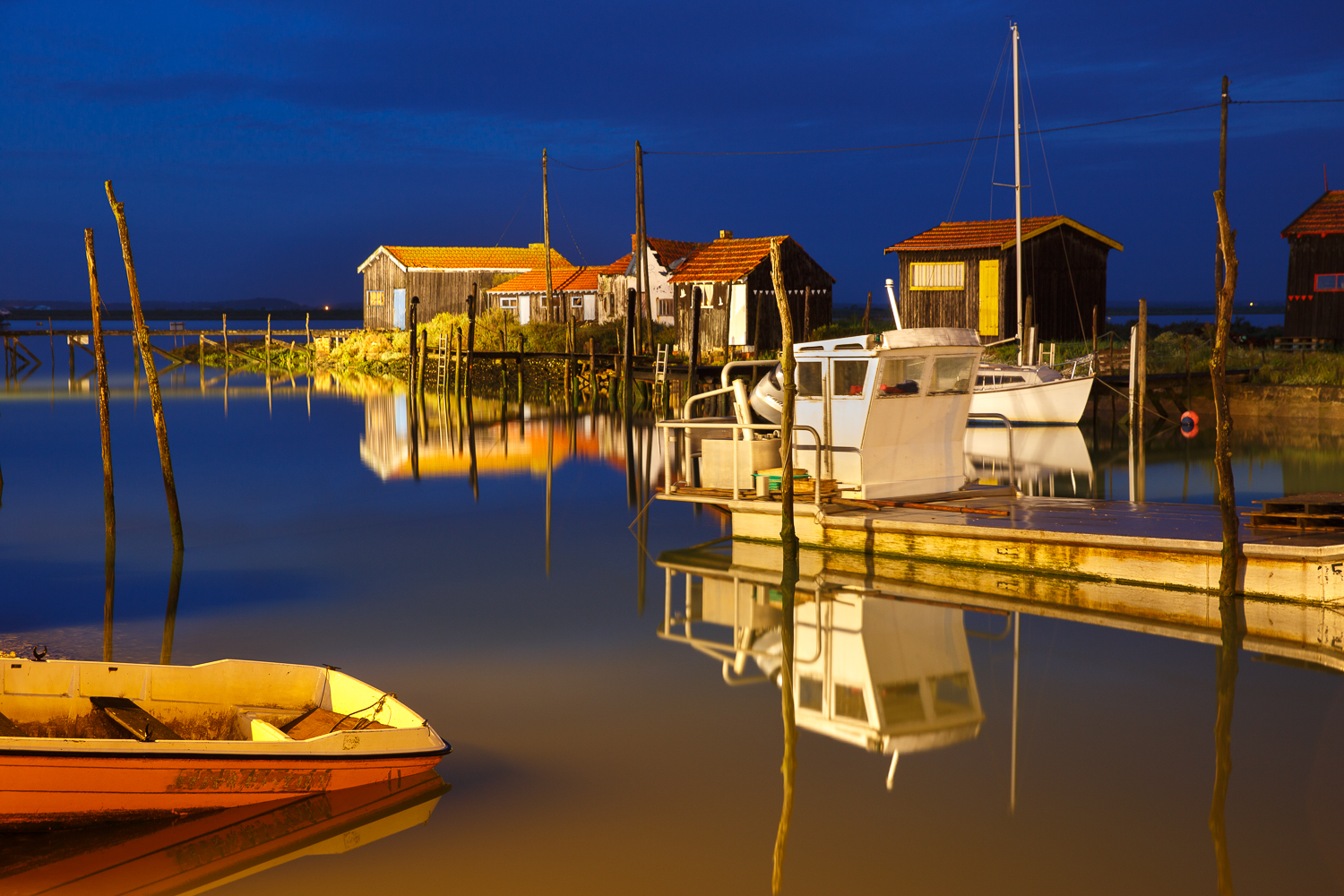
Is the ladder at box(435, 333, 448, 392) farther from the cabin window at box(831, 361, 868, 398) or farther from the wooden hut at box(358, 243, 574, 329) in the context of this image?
the cabin window at box(831, 361, 868, 398)

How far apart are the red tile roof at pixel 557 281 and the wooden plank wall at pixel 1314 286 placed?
28084 mm

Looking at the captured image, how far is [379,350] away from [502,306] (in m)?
6.91

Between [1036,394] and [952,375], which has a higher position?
[952,375]

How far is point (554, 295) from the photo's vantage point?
55.5m

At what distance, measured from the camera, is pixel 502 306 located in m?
59.5

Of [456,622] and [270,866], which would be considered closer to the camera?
[270,866]

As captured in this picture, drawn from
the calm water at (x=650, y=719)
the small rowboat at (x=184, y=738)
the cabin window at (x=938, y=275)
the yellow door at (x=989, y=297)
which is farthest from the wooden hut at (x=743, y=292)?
the small rowboat at (x=184, y=738)

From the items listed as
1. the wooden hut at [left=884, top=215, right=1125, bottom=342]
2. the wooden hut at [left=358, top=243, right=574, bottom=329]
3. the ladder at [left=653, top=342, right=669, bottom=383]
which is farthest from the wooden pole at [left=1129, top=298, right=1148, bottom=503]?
the wooden hut at [left=358, top=243, right=574, bottom=329]

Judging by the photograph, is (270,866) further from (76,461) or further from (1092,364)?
(1092,364)

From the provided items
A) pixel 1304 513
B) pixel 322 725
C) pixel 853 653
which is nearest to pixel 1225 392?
pixel 1304 513

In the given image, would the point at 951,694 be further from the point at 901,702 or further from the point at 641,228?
the point at 641,228

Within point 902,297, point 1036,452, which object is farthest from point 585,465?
point 902,297

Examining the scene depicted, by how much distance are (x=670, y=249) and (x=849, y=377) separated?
126 feet

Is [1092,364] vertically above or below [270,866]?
above
